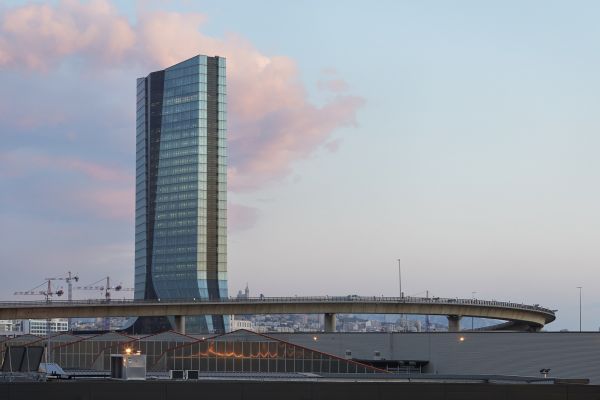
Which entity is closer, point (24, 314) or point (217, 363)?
point (217, 363)

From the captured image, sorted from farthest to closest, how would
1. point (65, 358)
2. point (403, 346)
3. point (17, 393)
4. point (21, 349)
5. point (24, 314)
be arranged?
point (24, 314) → point (403, 346) → point (65, 358) → point (21, 349) → point (17, 393)

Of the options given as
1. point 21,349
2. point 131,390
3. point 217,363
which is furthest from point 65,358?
point 131,390

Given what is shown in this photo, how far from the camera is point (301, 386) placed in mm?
29516

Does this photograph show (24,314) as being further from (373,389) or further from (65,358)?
(373,389)

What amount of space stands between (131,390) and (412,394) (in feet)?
32.1

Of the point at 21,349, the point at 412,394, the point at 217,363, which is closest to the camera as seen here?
the point at 412,394

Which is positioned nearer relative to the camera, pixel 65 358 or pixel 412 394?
pixel 412 394

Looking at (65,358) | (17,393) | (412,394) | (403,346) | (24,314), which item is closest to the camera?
(412,394)

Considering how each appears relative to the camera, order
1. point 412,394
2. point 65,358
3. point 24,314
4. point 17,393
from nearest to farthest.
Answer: point 412,394, point 17,393, point 65,358, point 24,314

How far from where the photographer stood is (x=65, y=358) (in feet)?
440

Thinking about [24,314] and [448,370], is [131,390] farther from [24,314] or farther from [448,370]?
[24,314]

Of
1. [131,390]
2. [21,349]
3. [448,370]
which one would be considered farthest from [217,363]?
[131,390]

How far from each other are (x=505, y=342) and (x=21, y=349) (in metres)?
108

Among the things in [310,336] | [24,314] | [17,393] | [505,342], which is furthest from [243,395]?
[24,314]
